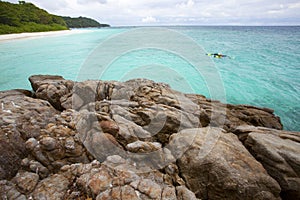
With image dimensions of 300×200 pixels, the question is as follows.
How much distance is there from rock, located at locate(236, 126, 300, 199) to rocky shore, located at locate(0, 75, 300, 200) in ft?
0.06

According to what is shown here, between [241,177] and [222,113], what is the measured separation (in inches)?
146

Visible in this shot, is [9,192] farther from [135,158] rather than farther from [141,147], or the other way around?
[141,147]

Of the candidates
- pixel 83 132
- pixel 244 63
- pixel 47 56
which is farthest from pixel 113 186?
pixel 47 56

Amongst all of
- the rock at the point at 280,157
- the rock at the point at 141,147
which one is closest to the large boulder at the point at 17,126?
the rock at the point at 141,147

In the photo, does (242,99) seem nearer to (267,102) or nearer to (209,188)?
(267,102)

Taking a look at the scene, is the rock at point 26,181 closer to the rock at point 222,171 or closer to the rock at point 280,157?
the rock at point 222,171

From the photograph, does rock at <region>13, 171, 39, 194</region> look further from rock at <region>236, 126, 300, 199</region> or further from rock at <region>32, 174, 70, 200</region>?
rock at <region>236, 126, 300, 199</region>

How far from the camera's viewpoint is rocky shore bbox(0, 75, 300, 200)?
341 cm

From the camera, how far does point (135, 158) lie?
4109 millimetres

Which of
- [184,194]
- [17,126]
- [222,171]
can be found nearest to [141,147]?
[184,194]

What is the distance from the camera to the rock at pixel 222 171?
11.6 ft

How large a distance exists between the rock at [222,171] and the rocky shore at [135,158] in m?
0.02

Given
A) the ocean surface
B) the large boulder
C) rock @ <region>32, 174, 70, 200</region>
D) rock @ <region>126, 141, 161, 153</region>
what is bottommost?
the ocean surface

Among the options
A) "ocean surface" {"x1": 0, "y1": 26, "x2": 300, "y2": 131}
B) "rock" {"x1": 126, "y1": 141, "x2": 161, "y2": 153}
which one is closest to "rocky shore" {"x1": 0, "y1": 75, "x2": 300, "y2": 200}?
"rock" {"x1": 126, "y1": 141, "x2": 161, "y2": 153}
